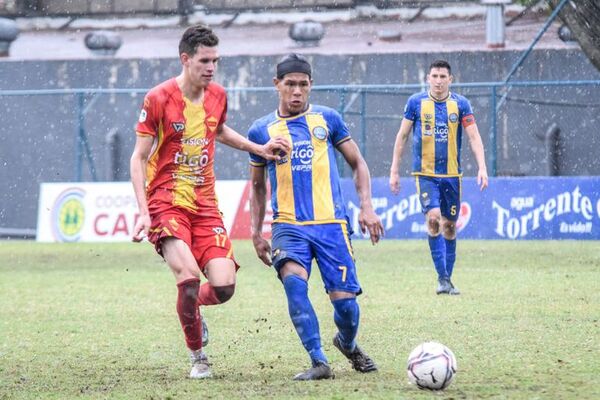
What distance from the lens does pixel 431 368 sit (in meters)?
7.21

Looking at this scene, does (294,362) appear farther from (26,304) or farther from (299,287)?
(26,304)

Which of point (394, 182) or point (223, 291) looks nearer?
point (223, 291)

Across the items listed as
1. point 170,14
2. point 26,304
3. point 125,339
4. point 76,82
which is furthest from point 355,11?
point 125,339

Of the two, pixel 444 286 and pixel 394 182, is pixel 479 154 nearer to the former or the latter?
pixel 394 182

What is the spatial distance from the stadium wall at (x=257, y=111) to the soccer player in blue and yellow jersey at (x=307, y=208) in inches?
682

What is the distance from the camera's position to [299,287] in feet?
25.9

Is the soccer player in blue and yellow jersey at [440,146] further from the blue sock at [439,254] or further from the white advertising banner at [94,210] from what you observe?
the white advertising banner at [94,210]

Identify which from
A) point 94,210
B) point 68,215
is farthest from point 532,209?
point 68,215

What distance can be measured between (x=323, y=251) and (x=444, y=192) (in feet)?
19.6

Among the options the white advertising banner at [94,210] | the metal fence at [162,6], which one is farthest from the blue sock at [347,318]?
the metal fence at [162,6]

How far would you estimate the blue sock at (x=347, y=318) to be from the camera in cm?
796

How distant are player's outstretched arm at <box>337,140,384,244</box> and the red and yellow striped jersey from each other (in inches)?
34.3

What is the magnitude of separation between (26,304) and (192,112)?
5.49 meters

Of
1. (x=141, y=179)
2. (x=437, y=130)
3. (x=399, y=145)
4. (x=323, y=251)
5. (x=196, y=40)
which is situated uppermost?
(x=196, y=40)
